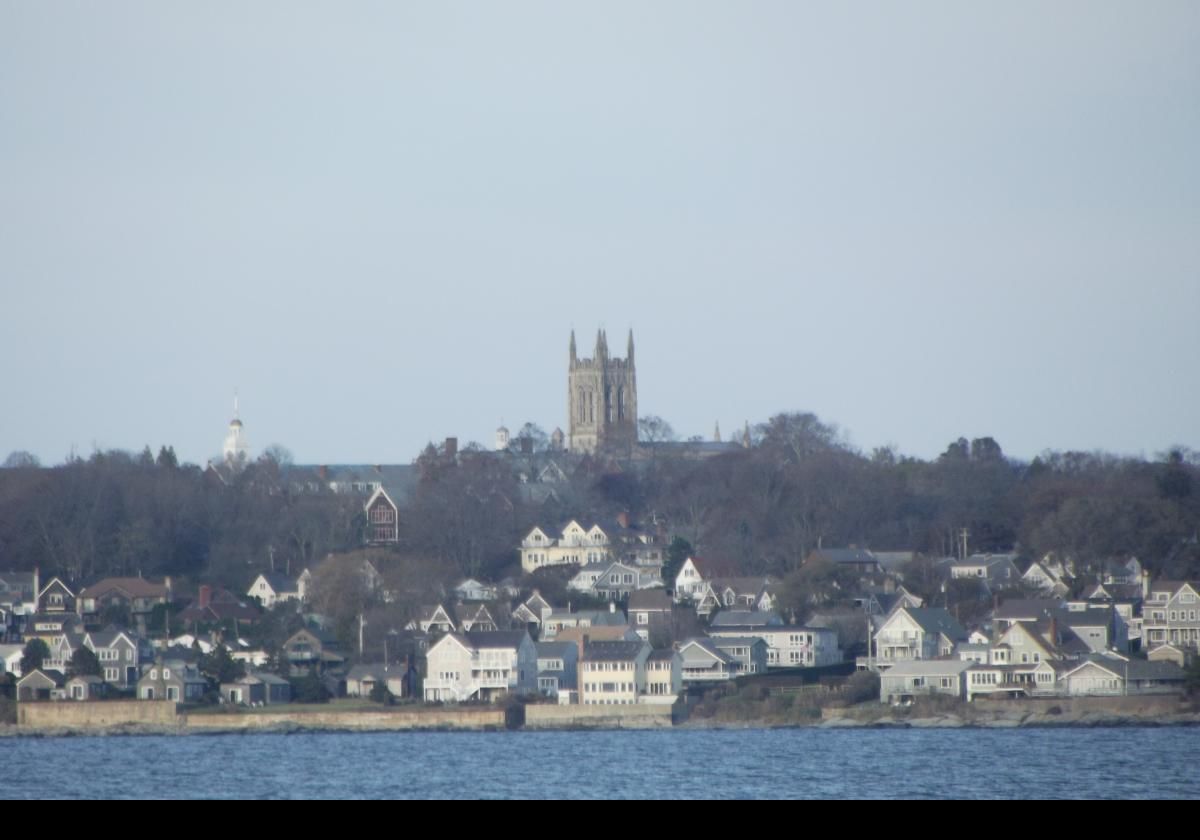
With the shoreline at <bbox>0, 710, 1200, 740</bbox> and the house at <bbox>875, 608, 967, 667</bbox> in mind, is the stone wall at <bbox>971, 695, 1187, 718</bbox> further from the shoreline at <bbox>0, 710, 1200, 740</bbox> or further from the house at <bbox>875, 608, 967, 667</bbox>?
the house at <bbox>875, 608, 967, 667</bbox>

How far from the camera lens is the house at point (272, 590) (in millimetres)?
55250

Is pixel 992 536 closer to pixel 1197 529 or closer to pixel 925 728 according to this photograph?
pixel 1197 529

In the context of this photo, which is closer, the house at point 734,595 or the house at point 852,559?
the house at point 734,595

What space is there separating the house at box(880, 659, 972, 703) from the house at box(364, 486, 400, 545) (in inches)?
943

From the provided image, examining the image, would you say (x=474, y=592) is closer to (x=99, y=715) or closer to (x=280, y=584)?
(x=280, y=584)

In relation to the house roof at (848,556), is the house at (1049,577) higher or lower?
lower

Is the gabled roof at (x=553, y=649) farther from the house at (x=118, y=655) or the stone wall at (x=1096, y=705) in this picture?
Answer: the stone wall at (x=1096, y=705)

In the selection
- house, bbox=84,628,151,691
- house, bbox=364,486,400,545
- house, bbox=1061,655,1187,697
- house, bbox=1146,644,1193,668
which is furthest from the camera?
house, bbox=364,486,400,545

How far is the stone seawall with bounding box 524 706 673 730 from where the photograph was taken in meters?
42.7

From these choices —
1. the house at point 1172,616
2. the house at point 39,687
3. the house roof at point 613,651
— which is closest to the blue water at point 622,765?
the house roof at point 613,651

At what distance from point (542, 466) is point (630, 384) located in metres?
24.8

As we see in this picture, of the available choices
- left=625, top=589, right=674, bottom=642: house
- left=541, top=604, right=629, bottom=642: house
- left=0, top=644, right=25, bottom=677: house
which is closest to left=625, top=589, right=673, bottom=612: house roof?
left=625, top=589, right=674, bottom=642: house

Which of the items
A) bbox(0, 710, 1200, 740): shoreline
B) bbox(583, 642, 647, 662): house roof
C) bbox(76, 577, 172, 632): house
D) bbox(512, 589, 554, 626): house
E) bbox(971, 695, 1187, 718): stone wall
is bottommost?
bbox(0, 710, 1200, 740): shoreline

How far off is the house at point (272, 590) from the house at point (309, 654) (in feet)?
23.0
